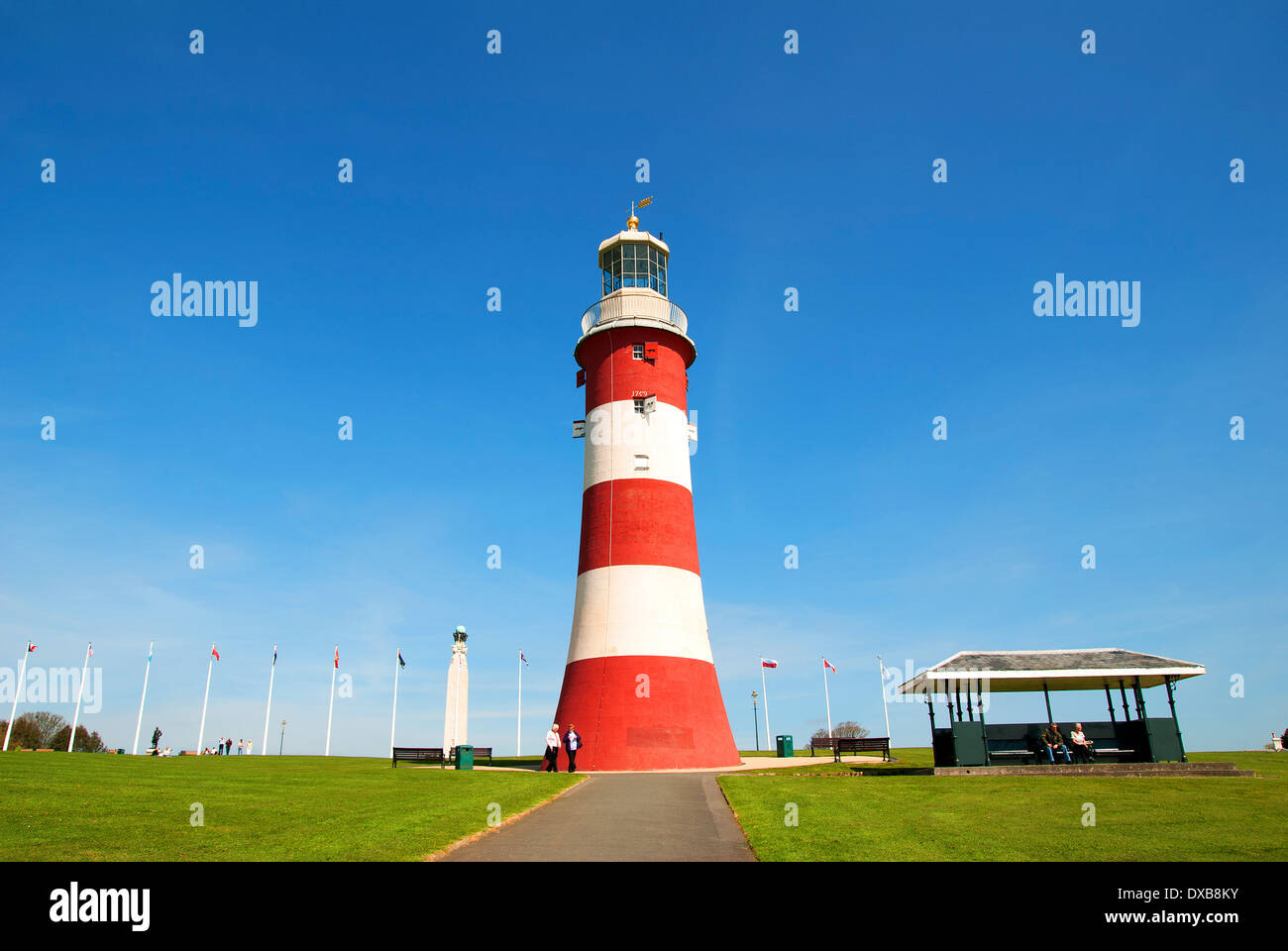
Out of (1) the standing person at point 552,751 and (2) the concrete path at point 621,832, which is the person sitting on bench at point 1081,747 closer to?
(2) the concrete path at point 621,832

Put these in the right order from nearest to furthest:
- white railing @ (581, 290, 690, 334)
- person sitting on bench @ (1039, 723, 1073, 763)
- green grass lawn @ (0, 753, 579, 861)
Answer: green grass lawn @ (0, 753, 579, 861) → person sitting on bench @ (1039, 723, 1073, 763) → white railing @ (581, 290, 690, 334)

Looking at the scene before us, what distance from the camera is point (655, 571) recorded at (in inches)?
1231

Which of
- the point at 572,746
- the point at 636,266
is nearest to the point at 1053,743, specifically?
the point at 572,746

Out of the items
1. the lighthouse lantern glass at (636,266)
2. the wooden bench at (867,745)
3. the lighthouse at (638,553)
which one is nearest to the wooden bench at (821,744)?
the wooden bench at (867,745)

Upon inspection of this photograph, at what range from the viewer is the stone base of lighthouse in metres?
29.1

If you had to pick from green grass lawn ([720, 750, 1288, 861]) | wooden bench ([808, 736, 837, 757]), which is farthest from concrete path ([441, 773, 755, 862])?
wooden bench ([808, 736, 837, 757])

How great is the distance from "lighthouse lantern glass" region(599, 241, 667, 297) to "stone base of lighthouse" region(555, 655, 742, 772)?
688 inches

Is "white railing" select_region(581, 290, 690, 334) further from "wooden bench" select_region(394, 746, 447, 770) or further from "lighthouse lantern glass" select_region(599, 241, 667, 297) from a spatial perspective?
"wooden bench" select_region(394, 746, 447, 770)

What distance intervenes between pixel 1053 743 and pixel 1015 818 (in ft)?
41.0

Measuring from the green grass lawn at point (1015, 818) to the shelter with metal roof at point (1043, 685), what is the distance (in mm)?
2231

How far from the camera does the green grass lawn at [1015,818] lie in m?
9.61
